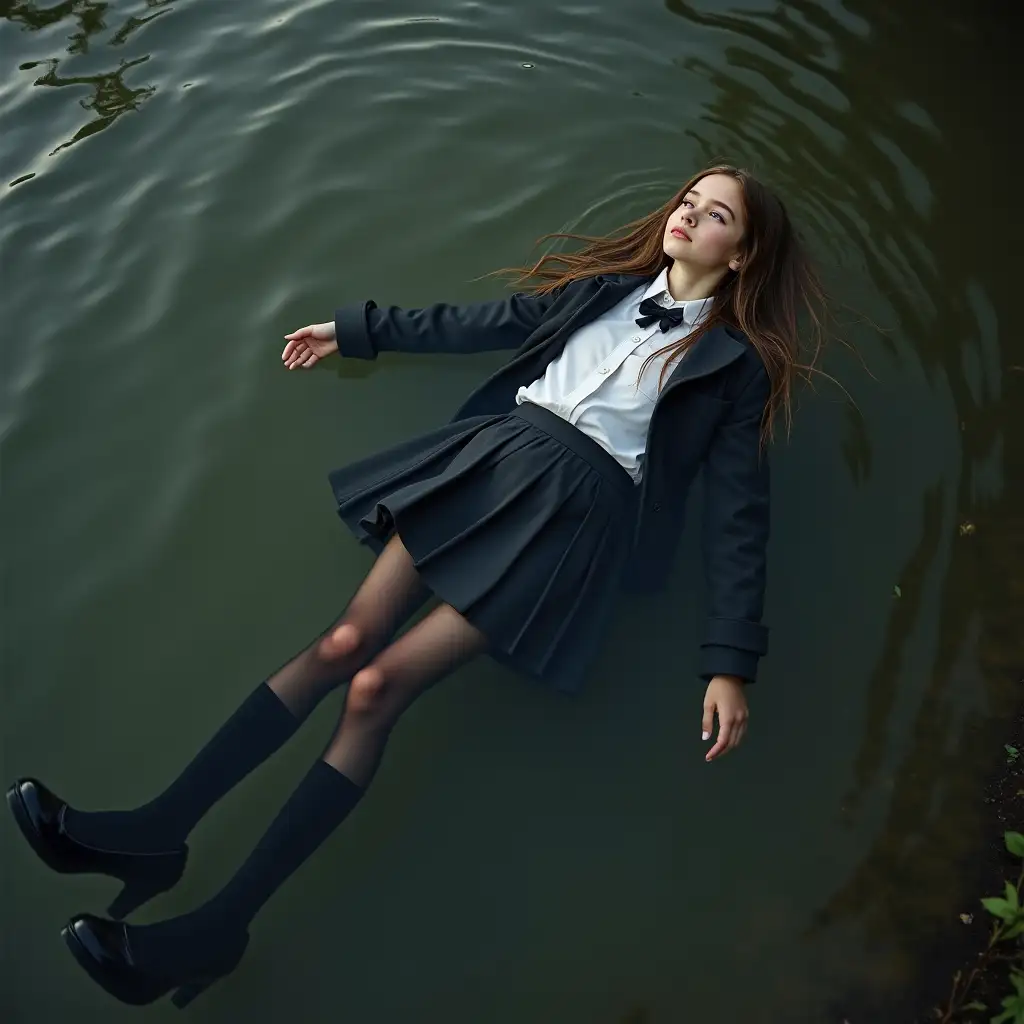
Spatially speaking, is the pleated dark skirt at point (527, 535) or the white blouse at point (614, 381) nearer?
the pleated dark skirt at point (527, 535)

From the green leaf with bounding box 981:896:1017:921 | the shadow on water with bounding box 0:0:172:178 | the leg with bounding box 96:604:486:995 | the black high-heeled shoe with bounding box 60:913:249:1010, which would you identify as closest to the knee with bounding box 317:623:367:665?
the leg with bounding box 96:604:486:995

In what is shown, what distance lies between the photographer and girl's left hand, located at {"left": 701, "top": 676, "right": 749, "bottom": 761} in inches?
113

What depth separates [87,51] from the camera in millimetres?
4766

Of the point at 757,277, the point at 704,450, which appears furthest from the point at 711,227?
the point at 704,450

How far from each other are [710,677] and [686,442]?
2.26ft

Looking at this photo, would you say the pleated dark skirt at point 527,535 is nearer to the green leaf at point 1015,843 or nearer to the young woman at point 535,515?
the young woman at point 535,515

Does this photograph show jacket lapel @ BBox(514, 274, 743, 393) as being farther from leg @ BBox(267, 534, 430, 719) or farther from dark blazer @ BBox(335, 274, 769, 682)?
leg @ BBox(267, 534, 430, 719)

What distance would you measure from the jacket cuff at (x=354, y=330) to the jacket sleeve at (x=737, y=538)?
3.84 ft

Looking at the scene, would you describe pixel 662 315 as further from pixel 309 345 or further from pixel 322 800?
pixel 322 800

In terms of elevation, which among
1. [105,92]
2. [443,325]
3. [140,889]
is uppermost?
[105,92]

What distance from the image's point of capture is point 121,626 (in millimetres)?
3217

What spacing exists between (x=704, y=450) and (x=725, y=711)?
768 millimetres

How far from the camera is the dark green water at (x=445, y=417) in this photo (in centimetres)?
283

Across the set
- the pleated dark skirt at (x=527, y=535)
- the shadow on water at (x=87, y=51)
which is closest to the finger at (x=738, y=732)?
the pleated dark skirt at (x=527, y=535)
